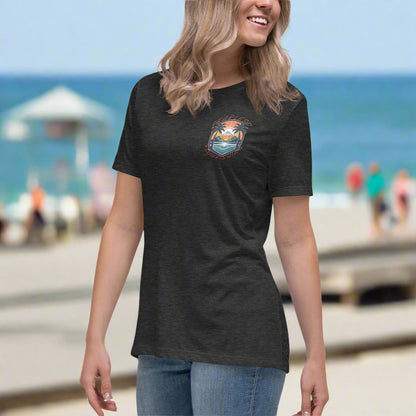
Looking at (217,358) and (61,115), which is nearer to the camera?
(217,358)

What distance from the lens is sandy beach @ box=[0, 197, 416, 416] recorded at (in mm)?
4445

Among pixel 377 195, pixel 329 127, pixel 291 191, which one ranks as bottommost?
pixel 377 195

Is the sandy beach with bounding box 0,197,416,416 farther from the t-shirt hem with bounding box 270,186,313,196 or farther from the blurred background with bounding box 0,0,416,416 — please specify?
the t-shirt hem with bounding box 270,186,313,196

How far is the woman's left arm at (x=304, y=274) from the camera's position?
4.70 ft

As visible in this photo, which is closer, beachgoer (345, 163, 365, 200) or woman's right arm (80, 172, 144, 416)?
woman's right arm (80, 172, 144, 416)

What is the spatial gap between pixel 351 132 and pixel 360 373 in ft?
93.5

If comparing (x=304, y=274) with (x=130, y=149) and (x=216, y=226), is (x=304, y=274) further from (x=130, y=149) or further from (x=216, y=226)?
(x=130, y=149)

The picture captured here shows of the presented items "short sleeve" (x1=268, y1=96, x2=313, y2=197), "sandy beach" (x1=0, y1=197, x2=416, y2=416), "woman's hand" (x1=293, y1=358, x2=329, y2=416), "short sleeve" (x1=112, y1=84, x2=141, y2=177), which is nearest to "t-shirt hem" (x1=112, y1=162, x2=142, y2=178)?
"short sleeve" (x1=112, y1=84, x2=141, y2=177)

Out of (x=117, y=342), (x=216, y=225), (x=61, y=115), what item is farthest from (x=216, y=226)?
(x=61, y=115)

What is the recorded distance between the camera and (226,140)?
4.51 feet

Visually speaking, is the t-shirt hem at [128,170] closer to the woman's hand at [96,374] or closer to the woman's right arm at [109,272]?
the woman's right arm at [109,272]

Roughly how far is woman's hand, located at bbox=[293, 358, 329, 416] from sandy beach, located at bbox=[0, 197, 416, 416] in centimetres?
276

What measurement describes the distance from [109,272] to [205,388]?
28 centimetres

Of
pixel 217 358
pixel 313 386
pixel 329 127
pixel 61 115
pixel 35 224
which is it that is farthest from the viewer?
A: pixel 329 127
